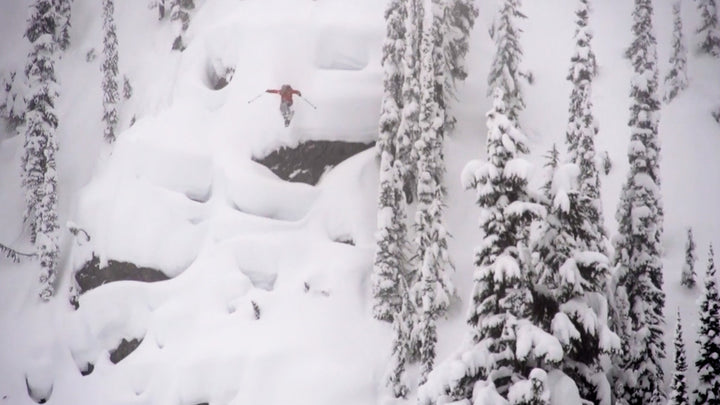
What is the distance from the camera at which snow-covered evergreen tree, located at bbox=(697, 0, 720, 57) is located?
39438mm

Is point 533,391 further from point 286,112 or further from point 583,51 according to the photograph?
point 286,112

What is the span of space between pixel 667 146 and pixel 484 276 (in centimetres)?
3168

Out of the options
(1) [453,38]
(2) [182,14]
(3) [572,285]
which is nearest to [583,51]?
(1) [453,38]

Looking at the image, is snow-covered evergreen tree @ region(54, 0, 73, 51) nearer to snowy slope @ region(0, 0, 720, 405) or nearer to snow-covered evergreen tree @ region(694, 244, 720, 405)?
snowy slope @ region(0, 0, 720, 405)

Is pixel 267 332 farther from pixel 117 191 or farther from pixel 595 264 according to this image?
pixel 595 264

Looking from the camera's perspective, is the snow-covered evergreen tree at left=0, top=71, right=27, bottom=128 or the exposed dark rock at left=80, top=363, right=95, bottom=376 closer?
the exposed dark rock at left=80, top=363, right=95, bottom=376

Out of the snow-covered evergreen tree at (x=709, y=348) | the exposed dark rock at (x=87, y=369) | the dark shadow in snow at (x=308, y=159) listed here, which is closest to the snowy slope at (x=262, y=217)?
the exposed dark rock at (x=87, y=369)

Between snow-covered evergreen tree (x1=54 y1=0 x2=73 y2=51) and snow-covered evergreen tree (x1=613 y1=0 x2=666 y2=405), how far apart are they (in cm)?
5054

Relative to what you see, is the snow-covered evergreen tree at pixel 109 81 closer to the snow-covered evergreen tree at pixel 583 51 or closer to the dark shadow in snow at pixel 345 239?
the dark shadow in snow at pixel 345 239

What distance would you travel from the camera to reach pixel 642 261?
68.2ft

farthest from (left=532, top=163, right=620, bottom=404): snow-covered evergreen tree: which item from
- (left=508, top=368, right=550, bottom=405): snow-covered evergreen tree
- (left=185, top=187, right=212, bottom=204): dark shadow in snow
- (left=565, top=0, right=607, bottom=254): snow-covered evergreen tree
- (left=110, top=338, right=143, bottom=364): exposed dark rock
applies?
(left=110, top=338, right=143, bottom=364): exposed dark rock

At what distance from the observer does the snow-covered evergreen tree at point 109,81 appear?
43219 mm

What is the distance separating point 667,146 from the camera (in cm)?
3616

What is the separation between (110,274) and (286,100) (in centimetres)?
1486
